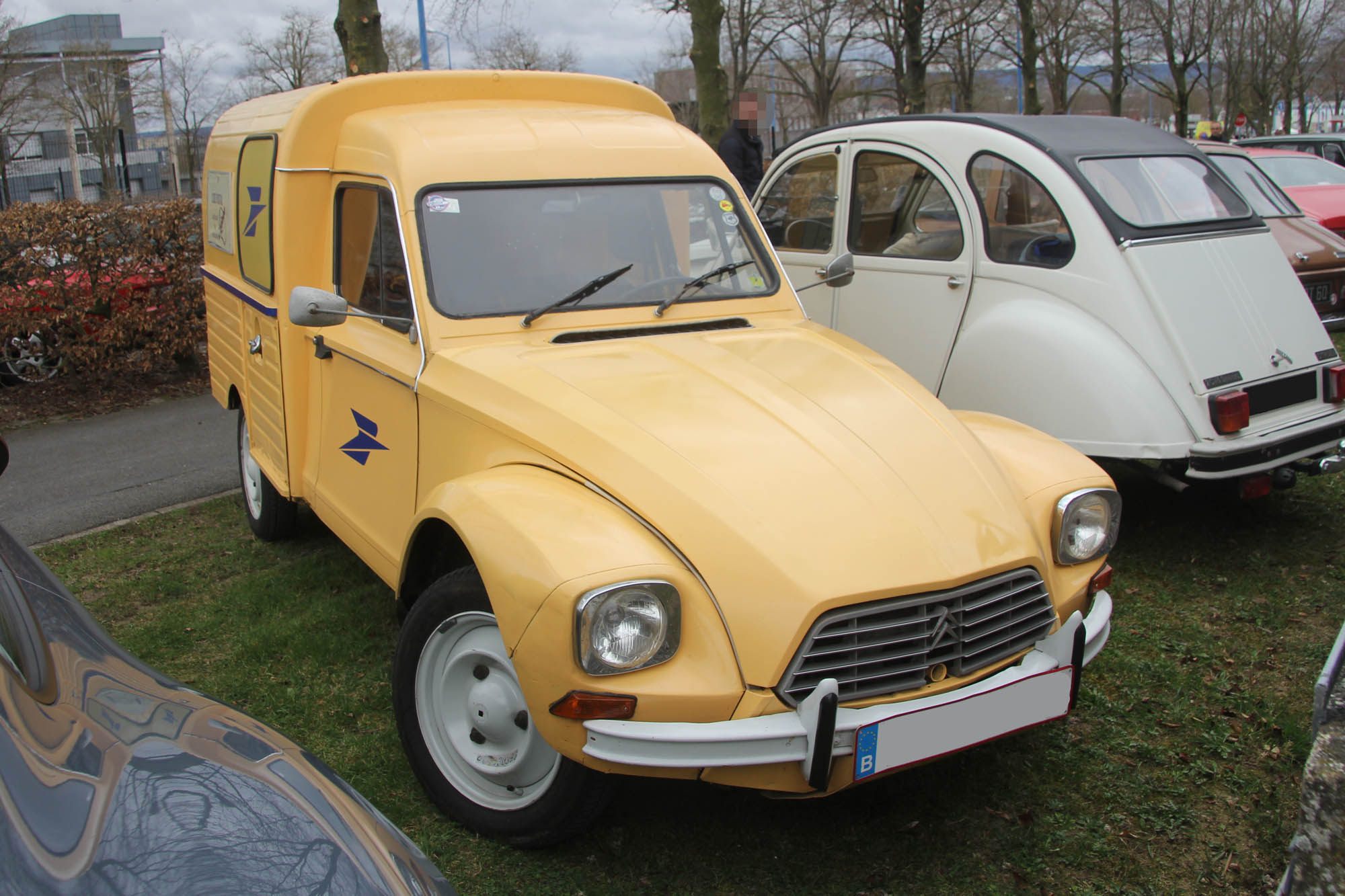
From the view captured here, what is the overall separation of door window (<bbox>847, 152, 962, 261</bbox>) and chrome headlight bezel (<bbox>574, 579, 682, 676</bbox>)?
12.7ft

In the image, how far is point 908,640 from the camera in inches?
107

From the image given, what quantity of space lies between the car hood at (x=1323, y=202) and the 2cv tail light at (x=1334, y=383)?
268 inches

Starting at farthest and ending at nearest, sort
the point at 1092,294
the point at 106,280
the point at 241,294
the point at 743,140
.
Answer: the point at 743,140
the point at 106,280
the point at 241,294
the point at 1092,294

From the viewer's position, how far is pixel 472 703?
3117mm

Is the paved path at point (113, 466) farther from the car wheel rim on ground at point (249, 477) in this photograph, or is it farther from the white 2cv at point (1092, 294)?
the white 2cv at point (1092, 294)

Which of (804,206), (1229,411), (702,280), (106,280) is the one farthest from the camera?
(106,280)

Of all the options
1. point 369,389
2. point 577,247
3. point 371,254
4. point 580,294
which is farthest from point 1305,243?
point 369,389

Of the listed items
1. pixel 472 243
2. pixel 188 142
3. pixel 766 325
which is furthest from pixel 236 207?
pixel 188 142

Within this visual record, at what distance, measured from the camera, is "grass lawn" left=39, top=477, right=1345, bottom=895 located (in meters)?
3.06

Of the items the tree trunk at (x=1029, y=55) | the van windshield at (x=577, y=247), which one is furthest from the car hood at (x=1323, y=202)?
the tree trunk at (x=1029, y=55)

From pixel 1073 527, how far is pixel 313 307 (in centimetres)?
256

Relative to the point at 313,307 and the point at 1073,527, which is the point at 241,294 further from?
the point at 1073,527

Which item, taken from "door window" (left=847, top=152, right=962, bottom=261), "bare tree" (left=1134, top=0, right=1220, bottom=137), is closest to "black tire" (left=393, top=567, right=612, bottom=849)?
"door window" (left=847, top=152, right=962, bottom=261)

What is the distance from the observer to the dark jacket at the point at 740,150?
957 centimetres
